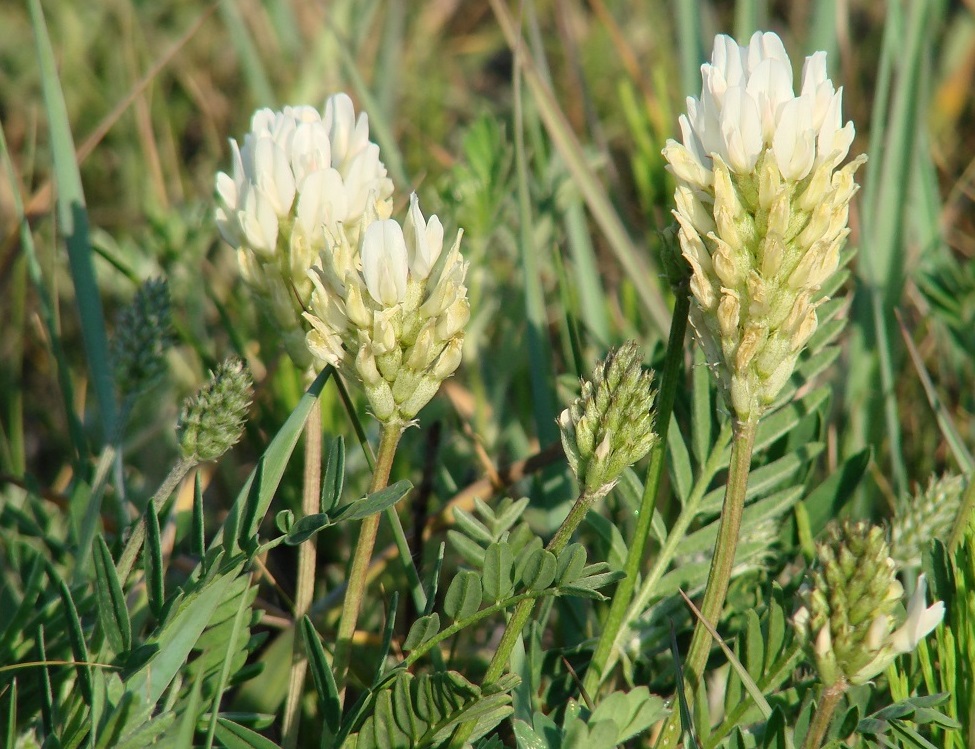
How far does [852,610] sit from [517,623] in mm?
348

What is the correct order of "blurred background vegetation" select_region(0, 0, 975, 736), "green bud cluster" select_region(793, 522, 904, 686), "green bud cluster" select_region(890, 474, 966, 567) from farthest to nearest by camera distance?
"blurred background vegetation" select_region(0, 0, 975, 736) → "green bud cluster" select_region(890, 474, 966, 567) → "green bud cluster" select_region(793, 522, 904, 686)

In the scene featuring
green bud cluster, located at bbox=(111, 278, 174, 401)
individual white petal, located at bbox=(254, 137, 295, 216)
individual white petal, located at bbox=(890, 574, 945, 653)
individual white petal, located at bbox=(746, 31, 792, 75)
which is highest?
individual white petal, located at bbox=(254, 137, 295, 216)

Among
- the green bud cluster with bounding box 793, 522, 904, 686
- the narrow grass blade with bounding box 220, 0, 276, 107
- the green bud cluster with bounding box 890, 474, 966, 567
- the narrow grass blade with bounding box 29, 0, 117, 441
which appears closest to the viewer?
the green bud cluster with bounding box 793, 522, 904, 686

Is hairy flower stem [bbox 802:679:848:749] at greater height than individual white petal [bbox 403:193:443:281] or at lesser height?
lesser

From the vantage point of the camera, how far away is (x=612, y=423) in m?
1.08

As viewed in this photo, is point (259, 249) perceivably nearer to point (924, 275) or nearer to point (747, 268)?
point (747, 268)

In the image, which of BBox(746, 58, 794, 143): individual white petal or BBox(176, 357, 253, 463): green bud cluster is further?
BBox(176, 357, 253, 463): green bud cluster

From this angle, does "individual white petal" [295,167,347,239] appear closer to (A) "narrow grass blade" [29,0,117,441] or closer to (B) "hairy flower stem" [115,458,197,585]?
(B) "hairy flower stem" [115,458,197,585]

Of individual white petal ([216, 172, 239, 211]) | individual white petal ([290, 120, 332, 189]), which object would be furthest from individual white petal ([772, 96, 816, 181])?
individual white petal ([216, 172, 239, 211])

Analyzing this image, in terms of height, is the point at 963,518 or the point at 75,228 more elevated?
the point at 75,228

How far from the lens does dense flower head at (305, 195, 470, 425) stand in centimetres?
110

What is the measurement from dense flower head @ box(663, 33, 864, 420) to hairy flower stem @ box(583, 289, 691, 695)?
0.20 ft

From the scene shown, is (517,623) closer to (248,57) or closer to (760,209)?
(760,209)

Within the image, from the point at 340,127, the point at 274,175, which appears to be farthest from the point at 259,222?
the point at 340,127
